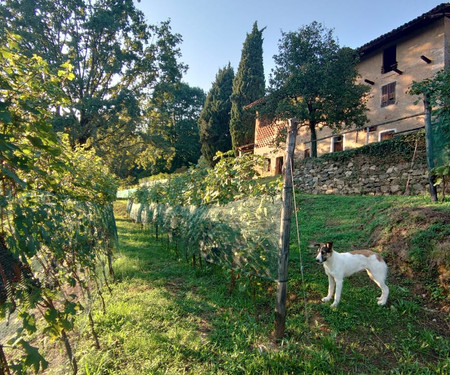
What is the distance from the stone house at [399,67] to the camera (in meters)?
12.2

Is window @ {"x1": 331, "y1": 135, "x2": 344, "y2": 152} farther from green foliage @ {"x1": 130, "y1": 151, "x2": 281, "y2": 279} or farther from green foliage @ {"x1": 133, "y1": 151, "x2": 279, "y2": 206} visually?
green foliage @ {"x1": 133, "y1": 151, "x2": 279, "y2": 206}

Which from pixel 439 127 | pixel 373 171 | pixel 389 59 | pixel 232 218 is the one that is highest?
pixel 389 59

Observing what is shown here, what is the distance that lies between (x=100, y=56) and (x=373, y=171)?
15847 mm

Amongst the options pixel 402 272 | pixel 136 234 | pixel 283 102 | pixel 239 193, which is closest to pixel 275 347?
pixel 239 193

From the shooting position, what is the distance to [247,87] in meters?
22.6

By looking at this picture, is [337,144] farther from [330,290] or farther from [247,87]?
[330,290]

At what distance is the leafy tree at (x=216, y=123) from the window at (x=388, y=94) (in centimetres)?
1360

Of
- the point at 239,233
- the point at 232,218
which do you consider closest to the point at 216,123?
the point at 232,218

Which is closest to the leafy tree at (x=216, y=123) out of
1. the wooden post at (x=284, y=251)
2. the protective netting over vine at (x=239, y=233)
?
the protective netting over vine at (x=239, y=233)

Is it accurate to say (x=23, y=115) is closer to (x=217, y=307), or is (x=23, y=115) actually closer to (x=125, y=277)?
(x=217, y=307)

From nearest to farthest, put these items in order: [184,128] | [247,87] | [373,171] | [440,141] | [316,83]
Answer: [440,141] < [373,171] < [316,83] < [247,87] < [184,128]

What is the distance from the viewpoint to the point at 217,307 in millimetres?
3408

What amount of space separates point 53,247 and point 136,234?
7.38 metres

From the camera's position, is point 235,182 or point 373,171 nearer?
point 235,182
